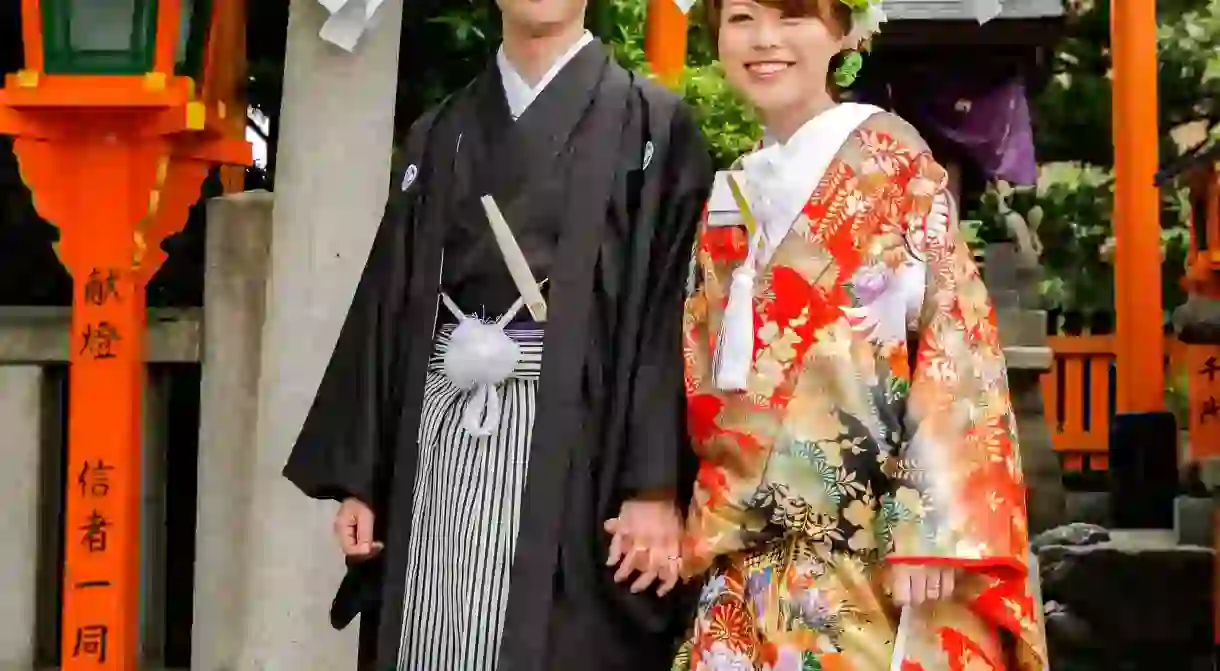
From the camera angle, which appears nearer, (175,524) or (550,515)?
(550,515)

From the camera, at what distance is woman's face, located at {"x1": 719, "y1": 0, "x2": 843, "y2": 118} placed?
2273mm

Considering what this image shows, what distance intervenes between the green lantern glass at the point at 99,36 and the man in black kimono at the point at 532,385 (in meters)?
1.59

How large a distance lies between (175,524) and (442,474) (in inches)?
95.8

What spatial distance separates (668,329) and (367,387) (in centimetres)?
61

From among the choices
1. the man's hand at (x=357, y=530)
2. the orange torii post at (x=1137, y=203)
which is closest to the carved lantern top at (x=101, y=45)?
the man's hand at (x=357, y=530)

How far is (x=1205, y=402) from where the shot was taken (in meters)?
7.20

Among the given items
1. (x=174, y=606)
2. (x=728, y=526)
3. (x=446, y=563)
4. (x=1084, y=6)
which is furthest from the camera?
(x=1084, y=6)

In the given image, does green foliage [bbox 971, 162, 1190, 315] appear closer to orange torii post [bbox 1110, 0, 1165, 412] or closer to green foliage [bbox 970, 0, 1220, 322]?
green foliage [bbox 970, 0, 1220, 322]

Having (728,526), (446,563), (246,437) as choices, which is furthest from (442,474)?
(246,437)

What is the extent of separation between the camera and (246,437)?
3875 millimetres

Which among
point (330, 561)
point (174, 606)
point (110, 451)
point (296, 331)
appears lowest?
point (174, 606)

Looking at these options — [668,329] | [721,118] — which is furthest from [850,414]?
[721,118]

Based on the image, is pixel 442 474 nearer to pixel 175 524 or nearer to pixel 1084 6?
pixel 175 524

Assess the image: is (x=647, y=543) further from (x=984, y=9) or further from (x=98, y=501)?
(x=984, y=9)
